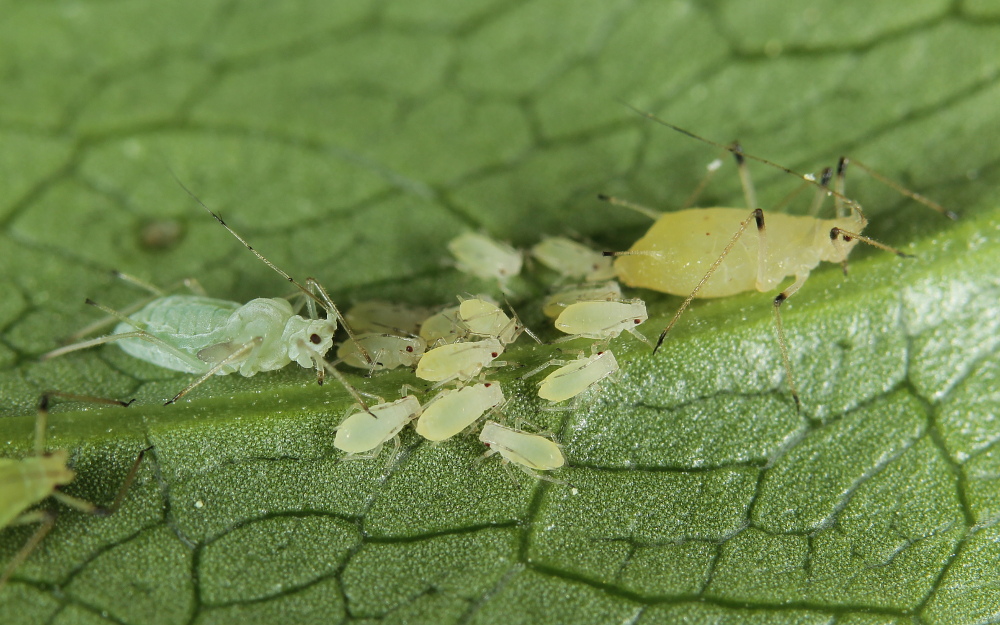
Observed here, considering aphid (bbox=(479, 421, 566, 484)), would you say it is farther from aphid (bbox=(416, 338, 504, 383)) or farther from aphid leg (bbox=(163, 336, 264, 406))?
aphid leg (bbox=(163, 336, 264, 406))

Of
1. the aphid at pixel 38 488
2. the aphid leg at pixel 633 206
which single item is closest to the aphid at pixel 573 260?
the aphid leg at pixel 633 206

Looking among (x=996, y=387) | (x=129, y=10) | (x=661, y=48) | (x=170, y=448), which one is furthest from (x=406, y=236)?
(x=996, y=387)

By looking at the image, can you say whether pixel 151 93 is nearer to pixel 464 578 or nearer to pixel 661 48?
pixel 661 48

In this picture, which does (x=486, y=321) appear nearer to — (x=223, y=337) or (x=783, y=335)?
(x=223, y=337)

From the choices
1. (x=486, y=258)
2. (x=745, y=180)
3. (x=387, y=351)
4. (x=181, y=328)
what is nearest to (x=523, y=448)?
(x=387, y=351)

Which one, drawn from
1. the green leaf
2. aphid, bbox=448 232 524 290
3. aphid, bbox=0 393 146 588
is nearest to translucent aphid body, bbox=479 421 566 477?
the green leaf

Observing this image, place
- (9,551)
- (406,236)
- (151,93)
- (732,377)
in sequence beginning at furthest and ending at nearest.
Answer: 1. (151,93)
2. (406,236)
3. (732,377)
4. (9,551)
